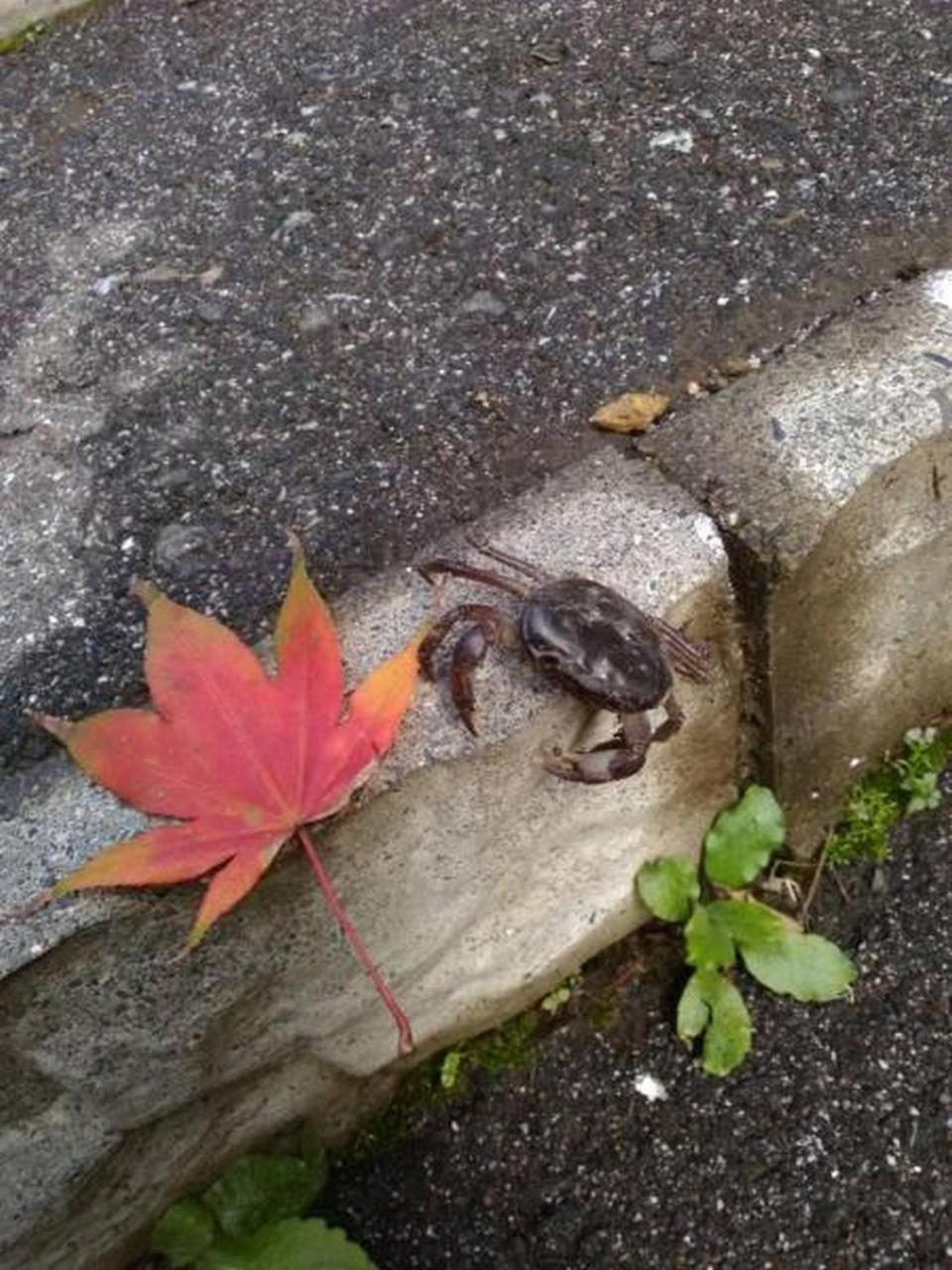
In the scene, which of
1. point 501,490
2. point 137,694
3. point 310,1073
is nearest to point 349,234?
point 501,490

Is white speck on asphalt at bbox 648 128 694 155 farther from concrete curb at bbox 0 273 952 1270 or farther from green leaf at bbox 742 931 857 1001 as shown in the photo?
green leaf at bbox 742 931 857 1001

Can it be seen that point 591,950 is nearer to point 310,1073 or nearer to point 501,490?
point 310,1073

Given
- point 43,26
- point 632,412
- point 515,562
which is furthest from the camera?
point 43,26

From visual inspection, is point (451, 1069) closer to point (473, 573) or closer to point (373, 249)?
point (473, 573)

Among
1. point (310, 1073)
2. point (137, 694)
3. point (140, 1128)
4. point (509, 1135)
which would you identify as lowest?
point (509, 1135)

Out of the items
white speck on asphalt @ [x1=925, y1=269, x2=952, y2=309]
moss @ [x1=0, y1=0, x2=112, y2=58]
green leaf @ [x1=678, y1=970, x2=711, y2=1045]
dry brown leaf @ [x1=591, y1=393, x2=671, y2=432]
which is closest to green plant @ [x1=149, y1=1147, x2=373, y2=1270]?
green leaf @ [x1=678, y1=970, x2=711, y2=1045]

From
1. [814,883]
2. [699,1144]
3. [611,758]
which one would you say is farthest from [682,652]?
[699,1144]

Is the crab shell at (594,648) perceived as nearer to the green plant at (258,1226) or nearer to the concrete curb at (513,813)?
the concrete curb at (513,813)
